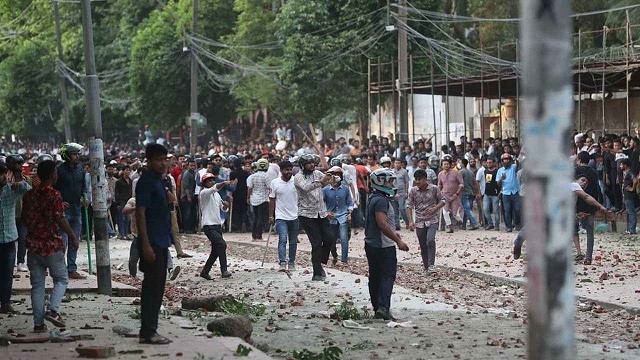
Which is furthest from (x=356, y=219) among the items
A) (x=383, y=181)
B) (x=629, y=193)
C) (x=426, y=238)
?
(x=383, y=181)

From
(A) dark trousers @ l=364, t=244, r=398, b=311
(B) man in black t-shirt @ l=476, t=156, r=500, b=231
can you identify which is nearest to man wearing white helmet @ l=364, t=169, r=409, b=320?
(A) dark trousers @ l=364, t=244, r=398, b=311

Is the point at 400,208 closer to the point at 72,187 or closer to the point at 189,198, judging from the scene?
the point at 189,198

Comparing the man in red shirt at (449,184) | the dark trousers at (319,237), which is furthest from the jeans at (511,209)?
the dark trousers at (319,237)

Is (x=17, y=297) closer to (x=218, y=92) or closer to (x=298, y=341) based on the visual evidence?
(x=298, y=341)

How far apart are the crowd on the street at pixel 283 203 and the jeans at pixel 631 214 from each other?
0.03 metres

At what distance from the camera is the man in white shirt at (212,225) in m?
18.3

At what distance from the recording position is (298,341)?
483 inches

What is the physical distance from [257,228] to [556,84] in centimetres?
2334

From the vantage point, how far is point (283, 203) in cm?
1877

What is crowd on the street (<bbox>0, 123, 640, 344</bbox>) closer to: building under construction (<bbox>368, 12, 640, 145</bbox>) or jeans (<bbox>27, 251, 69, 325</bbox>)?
jeans (<bbox>27, 251, 69, 325</bbox>)

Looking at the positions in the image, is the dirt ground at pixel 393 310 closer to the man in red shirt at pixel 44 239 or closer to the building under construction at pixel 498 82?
the man in red shirt at pixel 44 239

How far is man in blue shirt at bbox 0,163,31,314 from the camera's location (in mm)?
12750

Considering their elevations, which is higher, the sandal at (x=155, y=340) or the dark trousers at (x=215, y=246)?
the dark trousers at (x=215, y=246)

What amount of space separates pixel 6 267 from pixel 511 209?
53.4 feet
